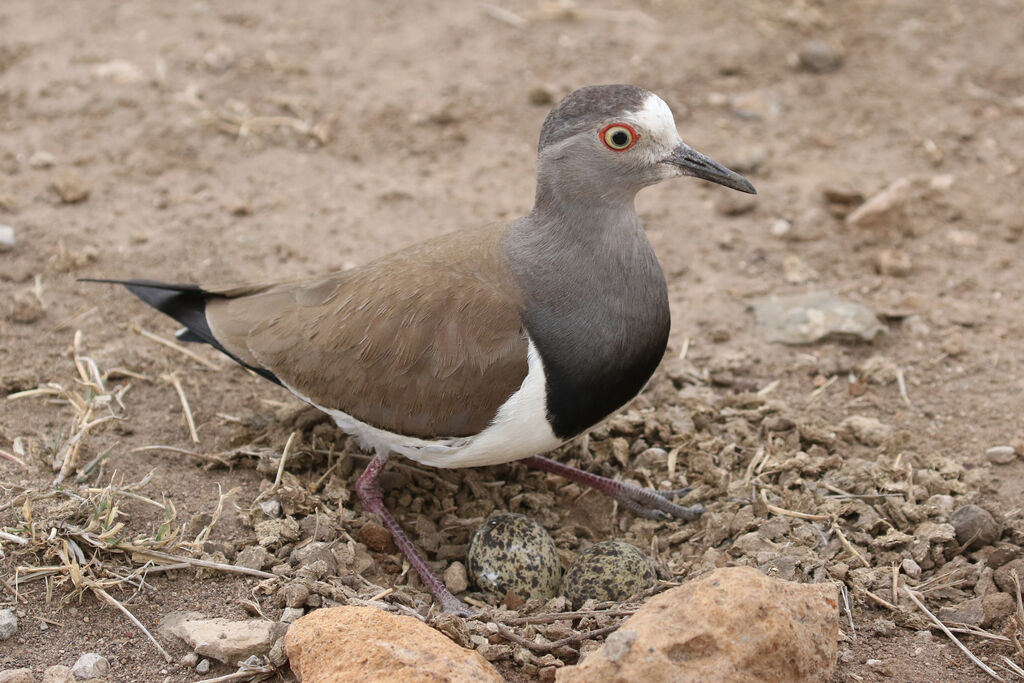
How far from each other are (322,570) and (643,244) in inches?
62.7

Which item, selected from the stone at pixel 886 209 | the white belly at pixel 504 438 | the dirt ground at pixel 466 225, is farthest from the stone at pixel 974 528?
the stone at pixel 886 209

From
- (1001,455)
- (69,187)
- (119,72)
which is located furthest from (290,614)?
(119,72)

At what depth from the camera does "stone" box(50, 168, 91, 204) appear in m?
5.68

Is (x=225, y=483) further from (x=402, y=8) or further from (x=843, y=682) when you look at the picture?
(x=402, y=8)

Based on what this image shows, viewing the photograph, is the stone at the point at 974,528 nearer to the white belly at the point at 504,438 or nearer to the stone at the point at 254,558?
the white belly at the point at 504,438

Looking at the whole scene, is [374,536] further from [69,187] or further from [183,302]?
[69,187]

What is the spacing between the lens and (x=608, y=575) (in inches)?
139

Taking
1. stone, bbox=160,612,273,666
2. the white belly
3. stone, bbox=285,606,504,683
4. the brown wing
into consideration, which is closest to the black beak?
the brown wing

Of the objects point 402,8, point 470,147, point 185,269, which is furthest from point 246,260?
point 402,8

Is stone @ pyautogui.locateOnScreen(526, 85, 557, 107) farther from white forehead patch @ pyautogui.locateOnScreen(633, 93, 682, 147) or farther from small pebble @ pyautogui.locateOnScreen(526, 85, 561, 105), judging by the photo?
white forehead patch @ pyautogui.locateOnScreen(633, 93, 682, 147)

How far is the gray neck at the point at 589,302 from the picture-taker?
365 centimetres

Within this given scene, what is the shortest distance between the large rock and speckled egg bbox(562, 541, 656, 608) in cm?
66

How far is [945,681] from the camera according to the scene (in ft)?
10.4

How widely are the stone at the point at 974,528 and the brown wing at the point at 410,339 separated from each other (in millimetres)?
1603
